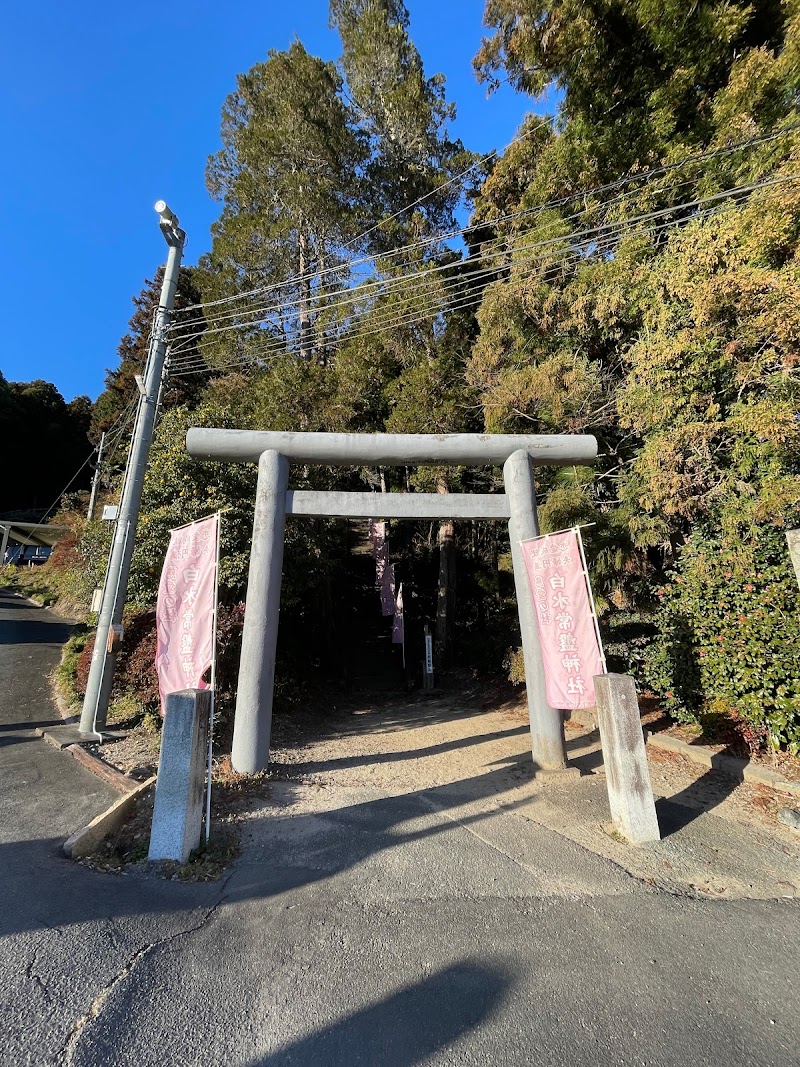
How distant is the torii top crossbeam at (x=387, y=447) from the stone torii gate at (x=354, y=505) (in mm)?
12

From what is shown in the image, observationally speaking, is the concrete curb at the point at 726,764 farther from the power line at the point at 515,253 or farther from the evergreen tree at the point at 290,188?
the evergreen tree at the point at 290,188

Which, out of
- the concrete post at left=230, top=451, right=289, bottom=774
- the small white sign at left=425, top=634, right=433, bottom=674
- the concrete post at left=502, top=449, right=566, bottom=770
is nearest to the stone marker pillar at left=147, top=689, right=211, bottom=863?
the concrete post at left=230, top=451, right=289, bottom=774

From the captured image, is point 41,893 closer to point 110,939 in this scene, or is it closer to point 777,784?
point 110,939

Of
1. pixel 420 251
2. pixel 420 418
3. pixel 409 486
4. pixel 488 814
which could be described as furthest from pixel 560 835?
pixel 420 251

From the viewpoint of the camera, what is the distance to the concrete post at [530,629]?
5.53 m

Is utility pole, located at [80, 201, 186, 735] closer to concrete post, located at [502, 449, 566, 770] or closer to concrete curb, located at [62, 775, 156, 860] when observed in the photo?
concrete curb, located at [62, 775, 156, 860]

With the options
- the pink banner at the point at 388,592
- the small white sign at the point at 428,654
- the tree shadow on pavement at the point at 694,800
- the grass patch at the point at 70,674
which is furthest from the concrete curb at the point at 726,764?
the grass patch at the point at 70,674

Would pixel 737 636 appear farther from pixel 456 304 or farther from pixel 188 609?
pixel 456 304

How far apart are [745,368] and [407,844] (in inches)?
268

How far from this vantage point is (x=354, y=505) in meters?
5.80

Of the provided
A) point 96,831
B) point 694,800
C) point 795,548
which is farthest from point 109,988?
point 795,548

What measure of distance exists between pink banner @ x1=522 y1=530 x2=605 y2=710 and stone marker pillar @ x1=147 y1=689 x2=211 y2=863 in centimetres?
324

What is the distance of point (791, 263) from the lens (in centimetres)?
595

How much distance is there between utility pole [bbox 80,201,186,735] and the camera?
685 cm
